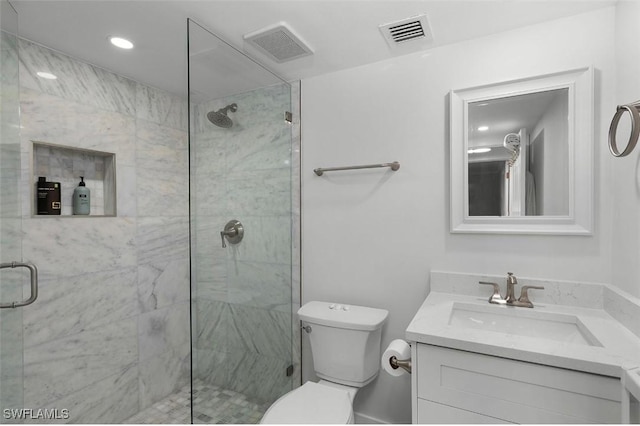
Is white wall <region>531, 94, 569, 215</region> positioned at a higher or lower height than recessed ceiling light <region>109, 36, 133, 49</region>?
lower

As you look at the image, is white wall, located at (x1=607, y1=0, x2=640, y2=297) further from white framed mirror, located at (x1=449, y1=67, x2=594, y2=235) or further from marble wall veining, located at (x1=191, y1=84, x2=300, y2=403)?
marble wall veining, located at (x1=191, y1=84, x2=300, y2=403)

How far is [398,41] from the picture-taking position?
1760mm

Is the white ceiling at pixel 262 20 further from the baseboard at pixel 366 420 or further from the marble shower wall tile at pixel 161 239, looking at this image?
the baseboard at pixel 366 420

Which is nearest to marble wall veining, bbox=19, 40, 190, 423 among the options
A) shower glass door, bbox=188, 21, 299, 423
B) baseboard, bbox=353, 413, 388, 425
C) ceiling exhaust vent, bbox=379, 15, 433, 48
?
shower glass door, bbox=188, 21, 299, 423

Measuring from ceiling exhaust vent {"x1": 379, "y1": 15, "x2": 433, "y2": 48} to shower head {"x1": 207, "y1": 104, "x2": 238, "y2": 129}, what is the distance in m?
0.85

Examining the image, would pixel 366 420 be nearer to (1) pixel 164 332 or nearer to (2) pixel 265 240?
(2) pixel 265 240

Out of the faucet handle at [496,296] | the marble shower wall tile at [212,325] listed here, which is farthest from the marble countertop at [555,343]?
the marble shower wall tile at [212,325]

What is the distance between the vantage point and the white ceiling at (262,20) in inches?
57.7

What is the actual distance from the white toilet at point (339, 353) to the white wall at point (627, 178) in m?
1.07

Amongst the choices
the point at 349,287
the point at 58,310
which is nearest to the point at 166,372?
the point at 58,310

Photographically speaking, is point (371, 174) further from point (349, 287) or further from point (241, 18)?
point (241, 18)

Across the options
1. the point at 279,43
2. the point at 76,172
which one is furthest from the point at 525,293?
the point at 76,172

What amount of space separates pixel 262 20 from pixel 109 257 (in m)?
1.70

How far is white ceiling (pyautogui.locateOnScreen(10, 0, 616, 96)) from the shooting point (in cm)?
146
